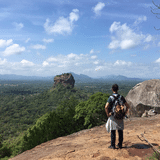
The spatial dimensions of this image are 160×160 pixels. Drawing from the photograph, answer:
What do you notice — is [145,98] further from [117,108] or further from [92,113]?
[117,108]

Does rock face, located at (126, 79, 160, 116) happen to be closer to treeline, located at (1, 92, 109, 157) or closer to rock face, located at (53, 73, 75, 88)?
treeline, located at (1, 92, 109, 157)

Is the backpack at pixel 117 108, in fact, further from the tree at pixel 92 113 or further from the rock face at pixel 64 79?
the rock face at pixel 64 79

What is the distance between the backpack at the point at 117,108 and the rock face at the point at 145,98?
6.57 m

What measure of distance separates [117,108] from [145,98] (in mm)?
6922

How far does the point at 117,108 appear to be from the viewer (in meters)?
3.76

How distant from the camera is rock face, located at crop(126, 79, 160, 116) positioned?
9.13 metres

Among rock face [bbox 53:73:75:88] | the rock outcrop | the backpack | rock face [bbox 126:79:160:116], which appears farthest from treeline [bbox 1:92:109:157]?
rock face [bbox 53:73:75:88]

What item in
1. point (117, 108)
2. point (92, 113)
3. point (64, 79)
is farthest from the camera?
point (64, 79)

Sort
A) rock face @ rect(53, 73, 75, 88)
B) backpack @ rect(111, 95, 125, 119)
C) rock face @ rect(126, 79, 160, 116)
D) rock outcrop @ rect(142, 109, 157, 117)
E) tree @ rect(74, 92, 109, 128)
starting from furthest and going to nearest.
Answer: rock face @ rect(53, 73, 75, 88) → rock face @ rect(126, 79, 160, 116) → rock outcrop @ rect(142, 109, 157, 117) → tree @ rect(74, 92, 109, 128) → backpack @ rect(111, 95, 125, 119)

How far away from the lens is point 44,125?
7855 mm

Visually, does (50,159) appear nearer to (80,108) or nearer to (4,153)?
(80,108)

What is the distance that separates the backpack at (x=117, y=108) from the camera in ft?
12.3

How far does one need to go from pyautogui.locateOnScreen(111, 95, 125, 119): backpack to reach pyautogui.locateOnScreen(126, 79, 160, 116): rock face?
21.6 ft

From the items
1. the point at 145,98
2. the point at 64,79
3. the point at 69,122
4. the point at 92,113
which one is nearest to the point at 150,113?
the point at 145,98
